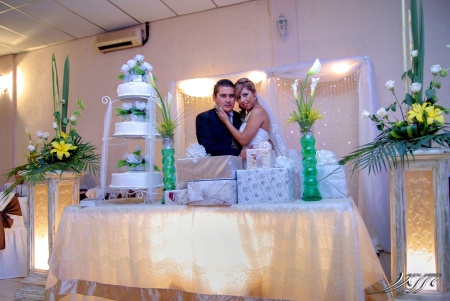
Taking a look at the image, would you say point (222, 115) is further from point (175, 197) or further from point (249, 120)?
point (175, 197)

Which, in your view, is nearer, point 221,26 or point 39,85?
point 221,26

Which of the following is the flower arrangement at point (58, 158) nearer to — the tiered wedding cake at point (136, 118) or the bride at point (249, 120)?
the tiered wedding cake at point (136, 118)

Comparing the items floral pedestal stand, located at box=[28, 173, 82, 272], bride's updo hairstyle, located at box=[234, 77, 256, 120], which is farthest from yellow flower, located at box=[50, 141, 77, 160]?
bride's updo hairstyle, located at box=[234, 77, 256, 120]

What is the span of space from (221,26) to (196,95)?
43.5 inches

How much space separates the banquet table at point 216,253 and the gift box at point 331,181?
0.12 metres

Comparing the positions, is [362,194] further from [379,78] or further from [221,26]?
[221,26]

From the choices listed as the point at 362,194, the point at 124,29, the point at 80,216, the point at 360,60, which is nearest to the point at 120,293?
the point at 80,216

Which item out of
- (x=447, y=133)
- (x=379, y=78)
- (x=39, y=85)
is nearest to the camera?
(x=447, y=133)

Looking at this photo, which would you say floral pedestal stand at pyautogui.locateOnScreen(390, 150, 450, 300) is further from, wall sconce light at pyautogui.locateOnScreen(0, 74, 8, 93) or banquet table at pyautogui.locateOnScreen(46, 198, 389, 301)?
wall sconce light at pyautogui.locateOnScreen(0, 74, 8, 93)

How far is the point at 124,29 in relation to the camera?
5.58 m

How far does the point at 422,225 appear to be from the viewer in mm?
2043

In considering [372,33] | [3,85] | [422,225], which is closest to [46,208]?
[422,225]

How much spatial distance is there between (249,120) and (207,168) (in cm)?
58

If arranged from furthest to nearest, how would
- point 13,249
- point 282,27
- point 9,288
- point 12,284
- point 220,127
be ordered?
point 282,27 < point 13,249 < point 12,284 < point 9,288 < point 220,127
